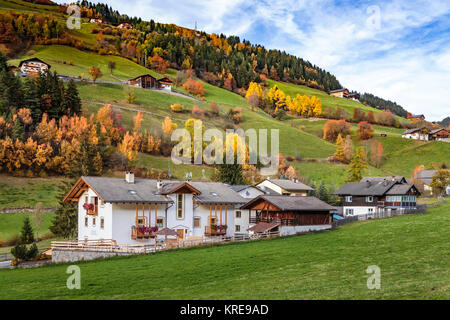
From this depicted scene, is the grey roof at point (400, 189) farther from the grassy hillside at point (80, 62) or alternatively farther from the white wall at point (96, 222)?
the grassy hillside at point (80, 62)

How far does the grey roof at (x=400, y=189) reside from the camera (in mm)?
63175

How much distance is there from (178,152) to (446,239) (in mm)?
77607

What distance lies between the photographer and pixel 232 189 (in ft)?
184

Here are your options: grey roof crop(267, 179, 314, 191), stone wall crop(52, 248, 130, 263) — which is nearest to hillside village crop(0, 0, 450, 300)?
stone wall crop(52, 248, 130, 263)

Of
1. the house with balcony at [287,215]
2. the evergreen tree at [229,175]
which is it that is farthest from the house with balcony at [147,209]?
the evergreen tree at [229,175]

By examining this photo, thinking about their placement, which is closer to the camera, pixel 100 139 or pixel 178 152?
pixel 100 139

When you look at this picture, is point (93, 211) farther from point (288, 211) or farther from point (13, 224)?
point (288, 211)

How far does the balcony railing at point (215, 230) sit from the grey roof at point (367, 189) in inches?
1079

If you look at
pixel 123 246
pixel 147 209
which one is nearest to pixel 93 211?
pixel 147 209

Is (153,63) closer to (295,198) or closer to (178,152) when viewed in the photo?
(178,152)

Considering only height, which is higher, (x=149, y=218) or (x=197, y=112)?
(x=197, y=112)

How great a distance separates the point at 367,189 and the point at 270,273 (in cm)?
4787

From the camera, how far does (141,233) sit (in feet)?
138
